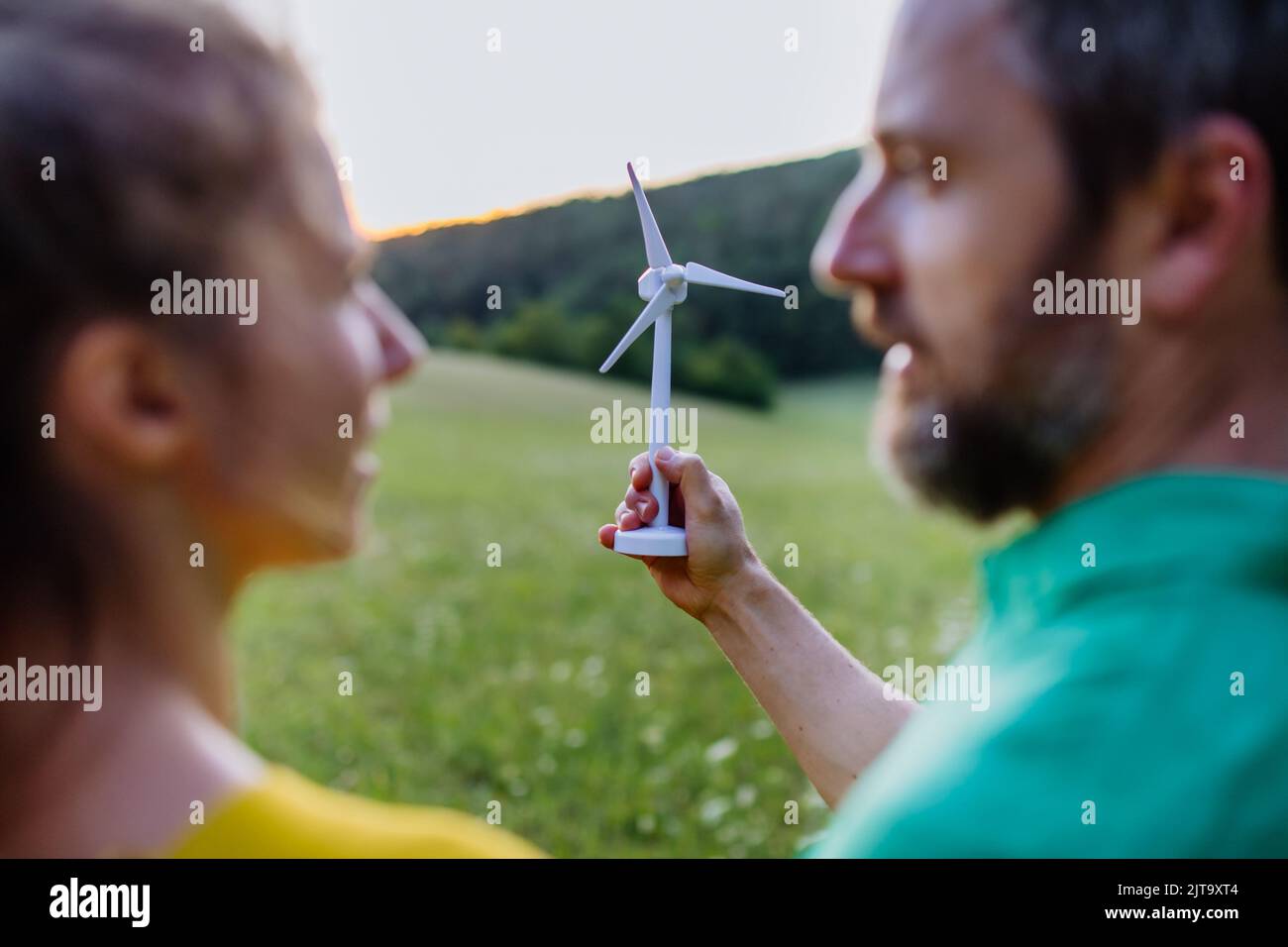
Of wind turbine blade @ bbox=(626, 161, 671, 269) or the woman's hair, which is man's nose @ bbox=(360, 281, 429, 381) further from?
wind turbine blade @ bbox=(626, 161, 671, 269)

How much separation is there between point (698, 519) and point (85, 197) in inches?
62.0

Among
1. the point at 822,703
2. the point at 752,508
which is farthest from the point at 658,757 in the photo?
the point at 752,508

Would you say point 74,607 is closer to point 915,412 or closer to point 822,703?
point 915,412

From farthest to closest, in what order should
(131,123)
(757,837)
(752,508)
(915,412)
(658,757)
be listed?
1. (752,508)
2. (658,757)
3. (757,837)
4. (915,412)
5. (131,123)

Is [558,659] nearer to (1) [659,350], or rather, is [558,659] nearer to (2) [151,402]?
(1) [659,350]

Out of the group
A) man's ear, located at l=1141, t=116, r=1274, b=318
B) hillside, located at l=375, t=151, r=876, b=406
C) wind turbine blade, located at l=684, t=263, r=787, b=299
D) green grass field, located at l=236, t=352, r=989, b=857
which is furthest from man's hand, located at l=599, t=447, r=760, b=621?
hillside, located at l=375, t=151, r=876, b=406

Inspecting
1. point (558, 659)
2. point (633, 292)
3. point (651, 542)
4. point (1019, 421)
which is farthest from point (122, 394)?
point (633, 292)

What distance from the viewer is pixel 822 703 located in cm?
267

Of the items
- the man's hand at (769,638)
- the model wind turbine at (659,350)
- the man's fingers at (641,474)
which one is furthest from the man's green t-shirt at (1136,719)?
the man's fingers at (641,474)

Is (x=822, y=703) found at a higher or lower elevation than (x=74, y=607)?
lower

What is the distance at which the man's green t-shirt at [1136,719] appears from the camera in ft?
4.87

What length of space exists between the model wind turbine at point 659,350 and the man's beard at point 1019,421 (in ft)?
2.69

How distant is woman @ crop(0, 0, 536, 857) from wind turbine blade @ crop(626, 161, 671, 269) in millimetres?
1679
